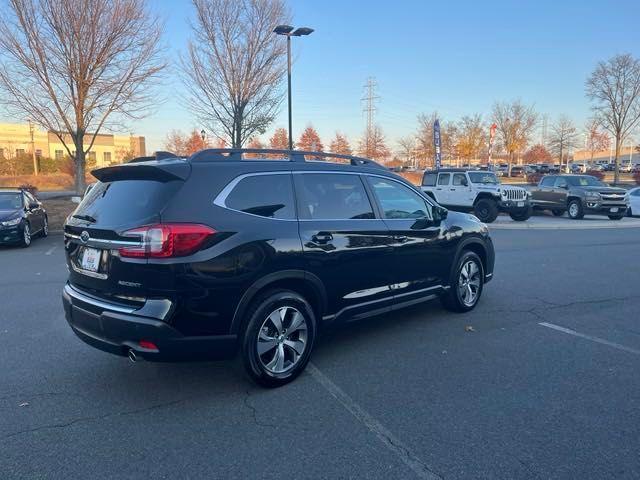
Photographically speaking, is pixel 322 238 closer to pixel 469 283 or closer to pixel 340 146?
pixel 469 283

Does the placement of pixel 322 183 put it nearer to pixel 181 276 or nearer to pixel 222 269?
pixel 222 269

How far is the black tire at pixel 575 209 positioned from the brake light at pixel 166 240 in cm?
1959

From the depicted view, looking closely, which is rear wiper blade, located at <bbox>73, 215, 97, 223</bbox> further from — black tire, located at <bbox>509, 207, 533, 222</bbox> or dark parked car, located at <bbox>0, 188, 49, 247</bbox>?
black tire, located at <bbox>509, 207, 533, 222</bbox>

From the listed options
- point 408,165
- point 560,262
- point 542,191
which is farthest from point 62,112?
point 408,165

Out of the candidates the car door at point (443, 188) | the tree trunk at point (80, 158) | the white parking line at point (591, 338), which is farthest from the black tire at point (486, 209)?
the tree trunk at point (80, 158)

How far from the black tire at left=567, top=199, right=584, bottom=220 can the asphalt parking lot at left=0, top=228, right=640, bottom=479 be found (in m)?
15.5

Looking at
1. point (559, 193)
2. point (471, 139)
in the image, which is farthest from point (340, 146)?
point (559, 193)

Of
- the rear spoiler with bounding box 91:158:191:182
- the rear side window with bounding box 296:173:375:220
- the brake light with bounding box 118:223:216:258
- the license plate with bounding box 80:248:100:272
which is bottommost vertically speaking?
the license plate with bounding box 80:248:100:272

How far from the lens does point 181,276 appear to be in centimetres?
322

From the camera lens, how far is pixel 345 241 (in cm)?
422

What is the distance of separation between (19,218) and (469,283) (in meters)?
10.5

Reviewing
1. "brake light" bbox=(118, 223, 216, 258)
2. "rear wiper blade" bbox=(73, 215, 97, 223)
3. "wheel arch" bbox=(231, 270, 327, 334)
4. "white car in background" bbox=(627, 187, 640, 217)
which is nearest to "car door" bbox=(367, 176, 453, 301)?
"wheel arch" bbox=(231, 270, 327, 334)

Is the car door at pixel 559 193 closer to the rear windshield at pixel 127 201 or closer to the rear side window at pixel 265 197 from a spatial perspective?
the rear side window at pixel 265 197

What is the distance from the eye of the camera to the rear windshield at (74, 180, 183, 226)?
3.33 meters
